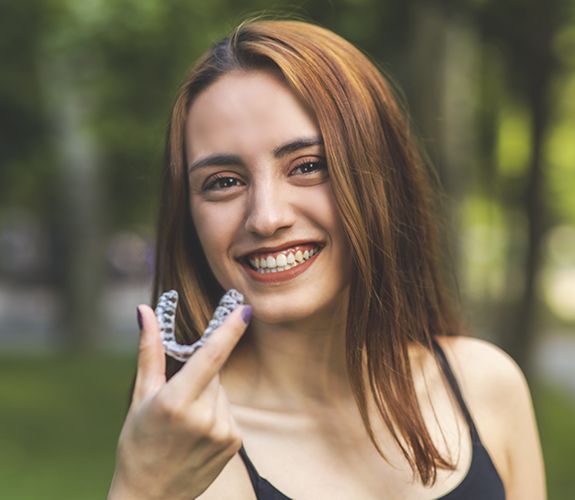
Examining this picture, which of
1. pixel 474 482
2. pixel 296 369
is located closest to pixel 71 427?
pixel 296 369

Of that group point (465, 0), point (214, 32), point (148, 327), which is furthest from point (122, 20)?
point (148, 327)

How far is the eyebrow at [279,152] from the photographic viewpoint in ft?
6.51

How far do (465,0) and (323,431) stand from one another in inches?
183

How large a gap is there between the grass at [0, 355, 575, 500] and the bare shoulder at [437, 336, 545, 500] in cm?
520

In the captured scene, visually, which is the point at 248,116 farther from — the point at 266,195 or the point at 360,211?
the point at 360,211

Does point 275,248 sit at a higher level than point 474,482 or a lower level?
higher

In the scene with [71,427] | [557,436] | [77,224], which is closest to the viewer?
[557,436]

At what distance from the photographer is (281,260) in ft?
6.54

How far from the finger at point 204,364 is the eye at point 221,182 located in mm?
532

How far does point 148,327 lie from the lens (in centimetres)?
161

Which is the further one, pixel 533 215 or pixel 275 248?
pixel 533 215

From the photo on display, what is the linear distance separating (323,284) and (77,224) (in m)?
12.0

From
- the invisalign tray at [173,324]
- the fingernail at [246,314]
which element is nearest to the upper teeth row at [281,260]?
the invisalign tray at [173,324]

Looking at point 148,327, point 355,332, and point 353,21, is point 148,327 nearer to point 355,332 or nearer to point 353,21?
point 355,332
